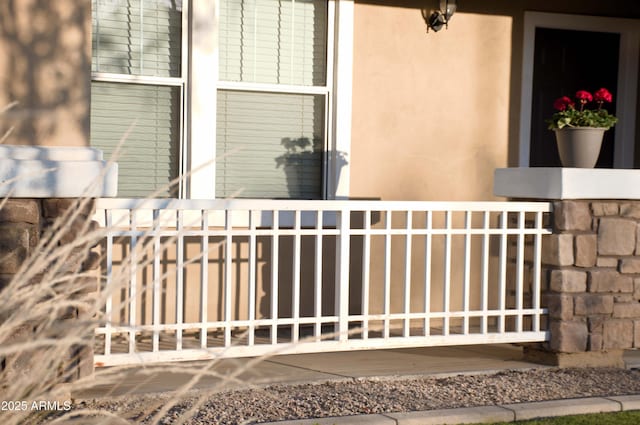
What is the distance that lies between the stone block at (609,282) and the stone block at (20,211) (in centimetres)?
345

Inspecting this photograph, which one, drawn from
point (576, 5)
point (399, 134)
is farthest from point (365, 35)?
point (576, 5)

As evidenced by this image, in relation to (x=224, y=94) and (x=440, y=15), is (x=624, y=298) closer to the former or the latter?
(x=440, y=15)

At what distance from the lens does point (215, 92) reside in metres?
6.66

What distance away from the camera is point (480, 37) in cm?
759

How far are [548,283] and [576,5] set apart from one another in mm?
2941

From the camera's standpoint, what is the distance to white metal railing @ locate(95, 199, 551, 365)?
5137 mm

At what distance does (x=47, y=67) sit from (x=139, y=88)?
2.65 ft

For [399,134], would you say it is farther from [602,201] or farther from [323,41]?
[602,201]

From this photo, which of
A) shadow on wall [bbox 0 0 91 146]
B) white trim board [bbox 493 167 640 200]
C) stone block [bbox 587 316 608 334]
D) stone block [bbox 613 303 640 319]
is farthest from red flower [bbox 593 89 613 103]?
shadow on wall [bbox 0 0 91 146]

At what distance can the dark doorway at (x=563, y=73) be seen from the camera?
8.28 m

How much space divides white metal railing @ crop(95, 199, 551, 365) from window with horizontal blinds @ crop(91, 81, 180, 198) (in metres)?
A: 0.40

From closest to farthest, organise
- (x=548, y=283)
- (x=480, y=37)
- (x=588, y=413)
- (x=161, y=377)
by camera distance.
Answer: (x=588, y=413), (x=161, y=377), (x=548, y=283), (x=480, y=37)

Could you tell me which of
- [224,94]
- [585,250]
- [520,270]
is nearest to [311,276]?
[224,94]

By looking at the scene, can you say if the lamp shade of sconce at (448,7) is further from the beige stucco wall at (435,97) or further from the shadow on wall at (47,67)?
the shadow on wall at (47,67)
